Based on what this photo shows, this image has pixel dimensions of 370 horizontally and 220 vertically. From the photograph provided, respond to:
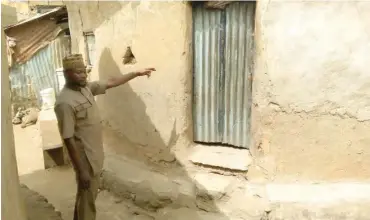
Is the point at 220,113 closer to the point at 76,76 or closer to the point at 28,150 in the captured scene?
the point at 76,76

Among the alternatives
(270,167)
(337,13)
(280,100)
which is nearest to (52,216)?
(270,167)

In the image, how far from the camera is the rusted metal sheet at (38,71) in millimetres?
9727

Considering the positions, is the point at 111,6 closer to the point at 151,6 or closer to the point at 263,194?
Result: the point at 151,6

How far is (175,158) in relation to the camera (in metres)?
3.89

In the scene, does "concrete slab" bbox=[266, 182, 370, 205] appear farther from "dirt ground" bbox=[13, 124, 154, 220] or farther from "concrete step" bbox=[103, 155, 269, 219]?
"dirt ground" bbox=[13, 124, 154, 220]

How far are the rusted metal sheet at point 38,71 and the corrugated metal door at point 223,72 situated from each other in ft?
23.3

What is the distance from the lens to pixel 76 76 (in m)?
3.16

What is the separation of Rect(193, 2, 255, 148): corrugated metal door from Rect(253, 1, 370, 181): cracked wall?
0.66ft

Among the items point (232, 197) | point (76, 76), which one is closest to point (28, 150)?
point (76, 76)

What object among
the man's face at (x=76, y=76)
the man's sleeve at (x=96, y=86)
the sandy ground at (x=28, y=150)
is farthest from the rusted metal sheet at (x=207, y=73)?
the sandy ground at (x=28, y=150)

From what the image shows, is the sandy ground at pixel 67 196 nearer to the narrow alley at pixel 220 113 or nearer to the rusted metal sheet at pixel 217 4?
the narrow alley at pixel 220 113

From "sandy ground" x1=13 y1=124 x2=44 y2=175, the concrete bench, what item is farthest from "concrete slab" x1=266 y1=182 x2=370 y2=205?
"sandy ground" x1=13 y1=124 x2=44 y2=175

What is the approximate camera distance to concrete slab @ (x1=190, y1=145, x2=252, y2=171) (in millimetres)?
3613

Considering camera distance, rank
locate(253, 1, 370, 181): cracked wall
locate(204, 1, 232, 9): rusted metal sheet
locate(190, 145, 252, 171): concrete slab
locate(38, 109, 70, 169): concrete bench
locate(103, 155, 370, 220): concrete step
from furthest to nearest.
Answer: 1. locate(38, 109, 70, 169): concrete bench
2. locate(190, 145, 252, 171): concrete slab
3. locate(204, 1, 232, 9): rusted metal sheet
4. locate(103, 155, 370, 220): concrete step
5. locate(253, 1, 370, 181): cracked wall
